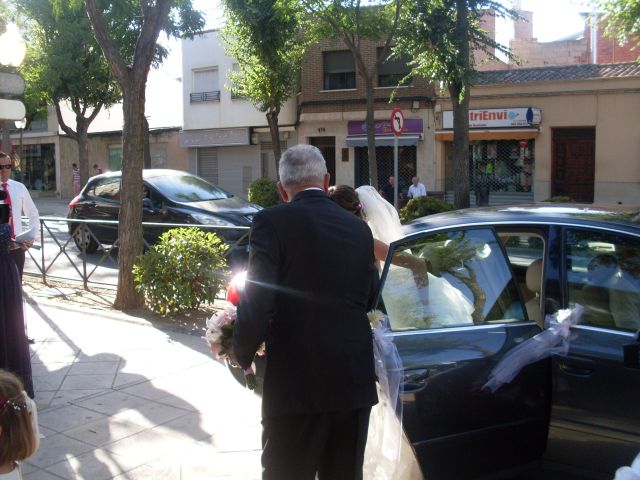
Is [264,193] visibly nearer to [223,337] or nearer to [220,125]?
[220,125]

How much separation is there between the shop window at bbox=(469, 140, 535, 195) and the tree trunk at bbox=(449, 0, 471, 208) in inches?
304

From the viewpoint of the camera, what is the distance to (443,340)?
3.52 m

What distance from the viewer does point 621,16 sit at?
702 inches

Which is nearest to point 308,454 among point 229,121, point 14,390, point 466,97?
point 14,390

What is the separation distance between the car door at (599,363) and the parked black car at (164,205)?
26.1ft

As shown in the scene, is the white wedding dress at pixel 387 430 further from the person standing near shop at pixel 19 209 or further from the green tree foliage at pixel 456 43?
the green tree foliage at pixel 456 43

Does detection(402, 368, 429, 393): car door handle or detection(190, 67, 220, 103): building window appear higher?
Result: detection(190, 67, 220, 103): building window

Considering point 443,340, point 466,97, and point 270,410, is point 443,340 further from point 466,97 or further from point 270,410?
point 466,97

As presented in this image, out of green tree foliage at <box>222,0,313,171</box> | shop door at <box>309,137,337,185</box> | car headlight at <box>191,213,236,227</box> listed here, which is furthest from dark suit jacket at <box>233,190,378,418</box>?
shop door at <box>309,137,337,185</box>

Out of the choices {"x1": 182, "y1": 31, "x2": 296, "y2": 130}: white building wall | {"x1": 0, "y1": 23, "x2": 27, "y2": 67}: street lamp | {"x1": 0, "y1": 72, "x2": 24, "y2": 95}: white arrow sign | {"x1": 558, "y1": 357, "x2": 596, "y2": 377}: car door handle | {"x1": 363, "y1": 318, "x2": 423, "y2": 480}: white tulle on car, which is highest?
{"x1": 182, "y1": 31, "x2": 296, "y2": 130}: white building wall

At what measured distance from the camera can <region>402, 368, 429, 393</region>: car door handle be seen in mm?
3398

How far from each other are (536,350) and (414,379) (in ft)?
2.03

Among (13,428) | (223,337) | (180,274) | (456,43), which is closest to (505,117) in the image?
(456,43)

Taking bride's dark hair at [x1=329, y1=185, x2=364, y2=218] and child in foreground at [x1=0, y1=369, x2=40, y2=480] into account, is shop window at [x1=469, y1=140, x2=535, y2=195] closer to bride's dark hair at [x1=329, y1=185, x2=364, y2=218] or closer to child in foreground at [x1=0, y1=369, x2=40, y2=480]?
bride's dark hair at [x1=329, y1=185, x2=364, y2=218]
